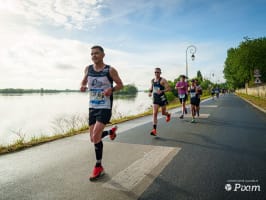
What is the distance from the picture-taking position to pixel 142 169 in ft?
12.7

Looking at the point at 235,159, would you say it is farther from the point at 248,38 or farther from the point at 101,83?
the point at 248,38

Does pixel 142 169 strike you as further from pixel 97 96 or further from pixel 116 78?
pixel 116 78

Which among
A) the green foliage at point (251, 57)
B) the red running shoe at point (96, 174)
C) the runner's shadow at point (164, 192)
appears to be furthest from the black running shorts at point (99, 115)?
the green foliage at point (251, 57)

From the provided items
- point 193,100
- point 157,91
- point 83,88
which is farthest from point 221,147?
point 193,100

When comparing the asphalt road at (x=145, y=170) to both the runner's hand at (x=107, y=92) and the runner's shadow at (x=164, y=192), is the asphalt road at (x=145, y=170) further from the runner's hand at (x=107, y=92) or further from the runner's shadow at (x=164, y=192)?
the runner's hand at (x=107, y=92)

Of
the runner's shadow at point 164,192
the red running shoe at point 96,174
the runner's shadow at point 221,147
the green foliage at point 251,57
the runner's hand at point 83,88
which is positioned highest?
the green foliage at point 251,57

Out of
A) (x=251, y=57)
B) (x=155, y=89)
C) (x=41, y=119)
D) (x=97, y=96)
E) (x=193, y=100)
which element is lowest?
(x=41, y=119)

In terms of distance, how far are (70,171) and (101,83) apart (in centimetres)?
163

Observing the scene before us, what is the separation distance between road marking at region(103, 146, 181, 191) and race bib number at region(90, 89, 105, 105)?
1.26 m

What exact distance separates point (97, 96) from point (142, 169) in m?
1.51

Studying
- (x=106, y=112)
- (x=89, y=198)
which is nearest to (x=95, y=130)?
(x=106, y=112)

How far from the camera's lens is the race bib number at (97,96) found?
3.73 m

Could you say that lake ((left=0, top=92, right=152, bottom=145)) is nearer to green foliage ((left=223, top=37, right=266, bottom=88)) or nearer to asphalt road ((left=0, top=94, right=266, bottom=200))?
asphalt road ((left=0, top=94, right=266, bottom=200))

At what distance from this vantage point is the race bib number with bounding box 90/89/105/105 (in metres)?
3.73
